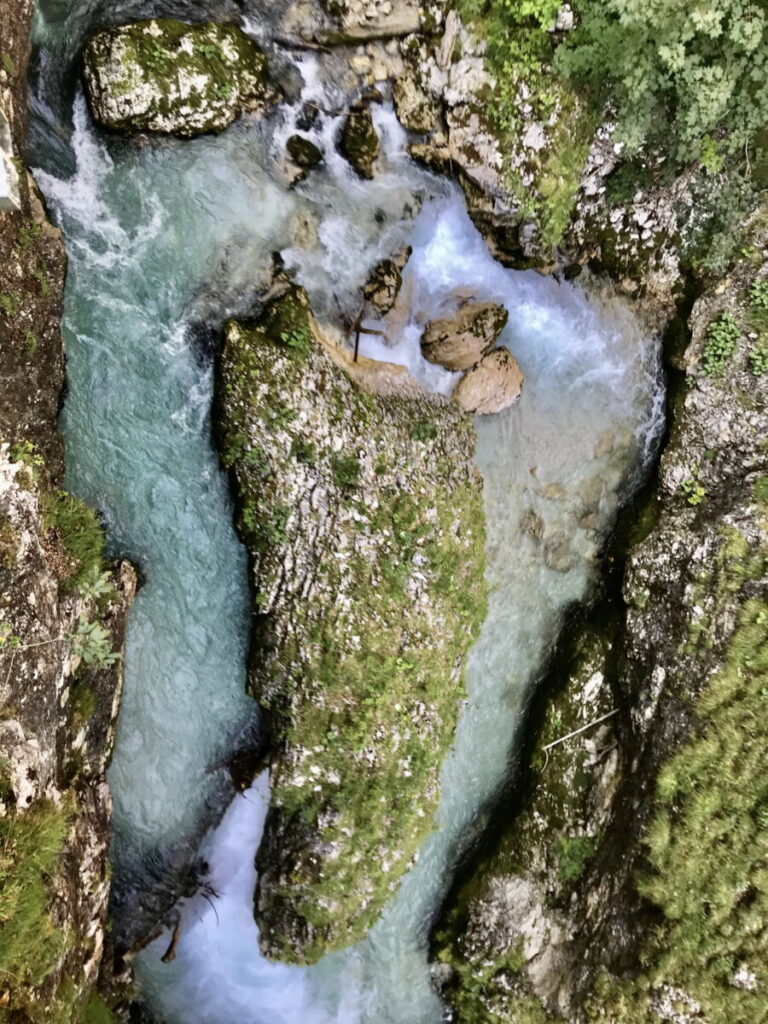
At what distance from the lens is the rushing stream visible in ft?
30.6

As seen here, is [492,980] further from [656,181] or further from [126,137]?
[126,137]

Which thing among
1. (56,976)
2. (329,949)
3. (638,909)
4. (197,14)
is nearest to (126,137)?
(197,14)

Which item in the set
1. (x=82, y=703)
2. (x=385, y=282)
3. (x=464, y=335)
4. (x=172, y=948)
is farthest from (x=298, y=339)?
(x=172, y=948)

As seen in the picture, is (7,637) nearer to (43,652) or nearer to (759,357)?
(43,652)

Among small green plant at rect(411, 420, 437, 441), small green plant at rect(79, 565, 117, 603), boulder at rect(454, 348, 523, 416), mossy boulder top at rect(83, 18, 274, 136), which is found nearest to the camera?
mossy boulder top at rect(83, 18, 274, 136)

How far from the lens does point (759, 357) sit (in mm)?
9922

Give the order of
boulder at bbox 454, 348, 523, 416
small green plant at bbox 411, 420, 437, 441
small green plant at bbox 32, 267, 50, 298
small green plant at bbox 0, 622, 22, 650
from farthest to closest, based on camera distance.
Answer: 1. boulder at bbox 454, 348, 523, 416
2. small green plant at bbox 411, 420, 437, 441
3. small green plant at bbox 32, 267, 50, 298
4. small green plant at bbox 0, 622, 22, 650

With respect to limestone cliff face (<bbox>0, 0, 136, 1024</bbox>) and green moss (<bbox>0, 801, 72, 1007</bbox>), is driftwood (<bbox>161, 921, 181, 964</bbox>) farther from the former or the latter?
green moss (<bbox>0, 801, 72, 1007</bbox>)

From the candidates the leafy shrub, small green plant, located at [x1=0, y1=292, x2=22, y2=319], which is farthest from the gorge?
small green plant, located at [x1=0, y1=292, x2=22, y2=319]

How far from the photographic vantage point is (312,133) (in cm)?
985

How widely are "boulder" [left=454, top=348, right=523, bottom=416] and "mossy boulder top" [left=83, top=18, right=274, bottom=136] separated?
5388 millimetres

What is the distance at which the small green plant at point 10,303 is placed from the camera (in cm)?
801

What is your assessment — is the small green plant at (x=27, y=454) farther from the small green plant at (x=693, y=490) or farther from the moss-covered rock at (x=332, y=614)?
the small green plant at (x=693, y=490)

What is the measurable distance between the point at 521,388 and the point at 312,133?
528cm
